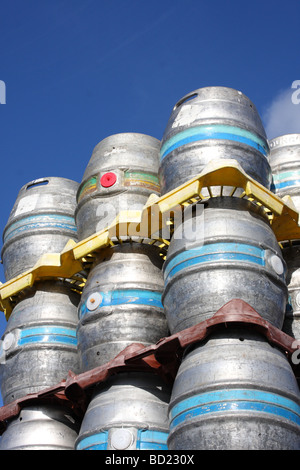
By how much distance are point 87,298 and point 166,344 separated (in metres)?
3.02

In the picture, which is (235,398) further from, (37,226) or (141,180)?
(37,226)

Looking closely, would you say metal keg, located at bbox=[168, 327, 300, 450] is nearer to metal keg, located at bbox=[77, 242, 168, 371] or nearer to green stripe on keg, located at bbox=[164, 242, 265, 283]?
green stripe on keg, located at bbox=[164, 242, 265, 283]

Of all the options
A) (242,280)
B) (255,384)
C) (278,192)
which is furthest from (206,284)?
(278,192)

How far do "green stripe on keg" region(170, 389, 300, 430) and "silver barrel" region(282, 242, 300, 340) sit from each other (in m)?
3.00

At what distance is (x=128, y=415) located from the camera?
12.7 meters

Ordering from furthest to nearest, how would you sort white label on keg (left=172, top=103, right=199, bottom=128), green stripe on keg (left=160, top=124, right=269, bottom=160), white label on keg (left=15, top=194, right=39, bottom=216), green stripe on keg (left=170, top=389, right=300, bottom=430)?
white label on keg (left=15, top=194, right=39, bottom=216) < white label on keg (left=172, top=103, right=199, bottom=128) < green stripe on keg (left=160, top=124, right=269, bottom=160) < green stripe on keg (left=170, top=389, right=300, bottom=430)

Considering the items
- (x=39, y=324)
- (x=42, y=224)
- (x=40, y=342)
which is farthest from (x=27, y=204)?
(x=40, y=342)

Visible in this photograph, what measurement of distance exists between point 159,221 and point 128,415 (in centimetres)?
371

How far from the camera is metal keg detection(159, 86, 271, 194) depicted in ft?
48.0

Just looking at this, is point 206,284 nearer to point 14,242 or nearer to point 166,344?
point 166,344

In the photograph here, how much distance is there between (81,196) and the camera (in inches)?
658

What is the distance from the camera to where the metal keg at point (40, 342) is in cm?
1541

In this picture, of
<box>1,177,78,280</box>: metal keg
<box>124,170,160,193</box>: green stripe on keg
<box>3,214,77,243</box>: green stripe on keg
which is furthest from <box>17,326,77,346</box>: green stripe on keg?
<box>124,170,160,193</box>: green stripe on keg
